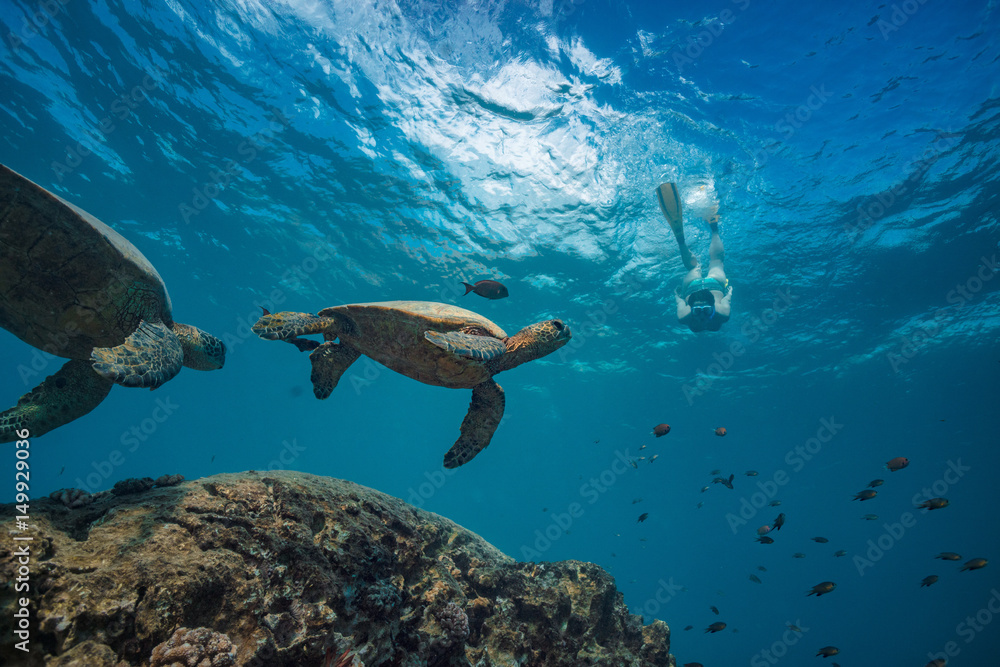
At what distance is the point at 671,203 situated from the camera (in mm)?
13727

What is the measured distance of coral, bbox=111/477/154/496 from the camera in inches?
110

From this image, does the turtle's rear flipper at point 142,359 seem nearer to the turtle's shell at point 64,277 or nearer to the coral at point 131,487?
the turtle's shell at point 64,277

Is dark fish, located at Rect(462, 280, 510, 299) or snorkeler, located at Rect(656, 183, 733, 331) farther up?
snorkeler, located at Rect(656, 183, 733, 331)

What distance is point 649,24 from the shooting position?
32.3 feet

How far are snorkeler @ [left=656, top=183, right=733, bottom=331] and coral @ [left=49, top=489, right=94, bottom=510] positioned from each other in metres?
15.7

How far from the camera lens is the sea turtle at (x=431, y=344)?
4500mm

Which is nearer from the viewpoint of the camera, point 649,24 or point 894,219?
point 649,24

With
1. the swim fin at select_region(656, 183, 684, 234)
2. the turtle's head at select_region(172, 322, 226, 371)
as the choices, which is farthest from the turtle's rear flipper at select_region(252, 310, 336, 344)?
the swim fin at select_region(656, 183, 684, 234)

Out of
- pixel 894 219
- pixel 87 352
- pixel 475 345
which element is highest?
pixel 894 219

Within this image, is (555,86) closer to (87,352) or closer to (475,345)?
(475,345)

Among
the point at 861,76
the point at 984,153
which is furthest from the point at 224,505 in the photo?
the point at 984,153

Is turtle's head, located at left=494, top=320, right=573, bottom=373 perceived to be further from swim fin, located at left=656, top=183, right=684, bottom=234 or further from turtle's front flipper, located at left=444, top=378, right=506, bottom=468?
swim fin, located at left=656, top=183, right=684, bottom=234

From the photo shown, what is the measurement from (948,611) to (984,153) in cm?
9342

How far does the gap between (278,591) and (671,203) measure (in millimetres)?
15456
